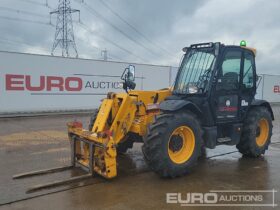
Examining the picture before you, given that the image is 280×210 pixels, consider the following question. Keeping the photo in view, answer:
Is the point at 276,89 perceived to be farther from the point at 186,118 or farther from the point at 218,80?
the point at 186,118

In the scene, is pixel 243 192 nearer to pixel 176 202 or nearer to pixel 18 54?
pixel 176 202

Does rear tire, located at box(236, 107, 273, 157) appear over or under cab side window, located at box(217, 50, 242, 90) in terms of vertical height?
under

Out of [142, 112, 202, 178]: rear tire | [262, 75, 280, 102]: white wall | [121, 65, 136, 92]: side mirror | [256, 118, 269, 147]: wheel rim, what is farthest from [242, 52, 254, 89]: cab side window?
[262, 75, 280, 102]: white wall

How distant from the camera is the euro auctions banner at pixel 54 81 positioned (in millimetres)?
15560

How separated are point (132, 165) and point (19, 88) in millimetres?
10407

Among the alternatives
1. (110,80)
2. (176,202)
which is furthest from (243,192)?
(110,80)

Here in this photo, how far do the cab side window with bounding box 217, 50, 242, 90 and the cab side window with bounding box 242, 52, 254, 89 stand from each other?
23 centimetres

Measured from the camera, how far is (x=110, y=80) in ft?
61.6

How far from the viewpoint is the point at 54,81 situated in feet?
55.2

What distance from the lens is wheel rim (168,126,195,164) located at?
6.18 metres

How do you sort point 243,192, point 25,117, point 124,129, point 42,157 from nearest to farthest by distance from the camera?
point 243,192 < point 124,129 < point 42,157 < point 25,117

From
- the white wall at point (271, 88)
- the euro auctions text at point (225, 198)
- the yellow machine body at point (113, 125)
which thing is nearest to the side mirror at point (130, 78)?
the yellow machine body at point (113, 125)

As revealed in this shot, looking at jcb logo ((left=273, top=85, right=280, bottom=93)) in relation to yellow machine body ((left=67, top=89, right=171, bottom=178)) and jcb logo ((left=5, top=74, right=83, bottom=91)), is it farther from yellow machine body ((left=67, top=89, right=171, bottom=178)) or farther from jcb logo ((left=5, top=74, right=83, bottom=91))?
yellow machine body ((left=67, top=89, right=171, bottom=178))

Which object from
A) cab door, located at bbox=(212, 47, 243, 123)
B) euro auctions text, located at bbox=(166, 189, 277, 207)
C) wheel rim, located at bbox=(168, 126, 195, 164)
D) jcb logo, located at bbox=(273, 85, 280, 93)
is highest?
jcb logo, located at bbox=(273, 85, 280, 93)
